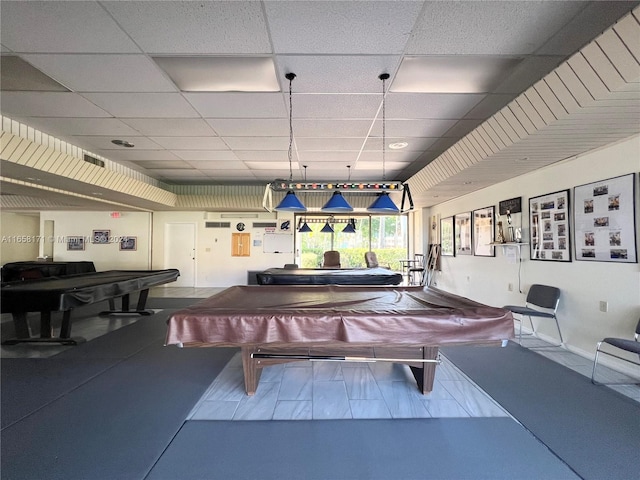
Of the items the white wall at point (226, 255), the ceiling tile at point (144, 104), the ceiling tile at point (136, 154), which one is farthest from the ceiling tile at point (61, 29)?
the white wall at point (226, 255)

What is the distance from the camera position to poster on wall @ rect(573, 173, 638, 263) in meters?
3.05

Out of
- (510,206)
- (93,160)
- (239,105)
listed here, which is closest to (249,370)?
(239,105)

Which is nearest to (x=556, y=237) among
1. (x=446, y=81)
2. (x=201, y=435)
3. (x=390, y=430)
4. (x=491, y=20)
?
(x=446, y=81)

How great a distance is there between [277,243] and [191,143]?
482 cm

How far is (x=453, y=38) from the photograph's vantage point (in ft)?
7.93

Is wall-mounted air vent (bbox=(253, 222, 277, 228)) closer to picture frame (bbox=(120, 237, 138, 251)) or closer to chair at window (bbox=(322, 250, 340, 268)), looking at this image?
chair at window (bbox=(322, 250, 340, 268))

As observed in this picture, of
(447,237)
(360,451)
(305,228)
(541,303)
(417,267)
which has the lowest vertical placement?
(360,451)

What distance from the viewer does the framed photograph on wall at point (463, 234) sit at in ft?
20.6

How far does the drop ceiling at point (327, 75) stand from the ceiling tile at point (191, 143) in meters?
0.04

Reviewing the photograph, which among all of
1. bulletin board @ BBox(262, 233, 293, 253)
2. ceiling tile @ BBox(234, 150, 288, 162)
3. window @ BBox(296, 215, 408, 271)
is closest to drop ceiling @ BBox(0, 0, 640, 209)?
ceiling tile @ BBox(234, 150, 288, 162)

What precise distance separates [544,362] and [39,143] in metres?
7.52

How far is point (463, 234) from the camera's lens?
6531 millimetres

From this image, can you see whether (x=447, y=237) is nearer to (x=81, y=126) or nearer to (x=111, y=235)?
(x=81, y=126)

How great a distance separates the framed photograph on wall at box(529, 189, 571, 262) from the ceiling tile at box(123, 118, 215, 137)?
487 centimetres
